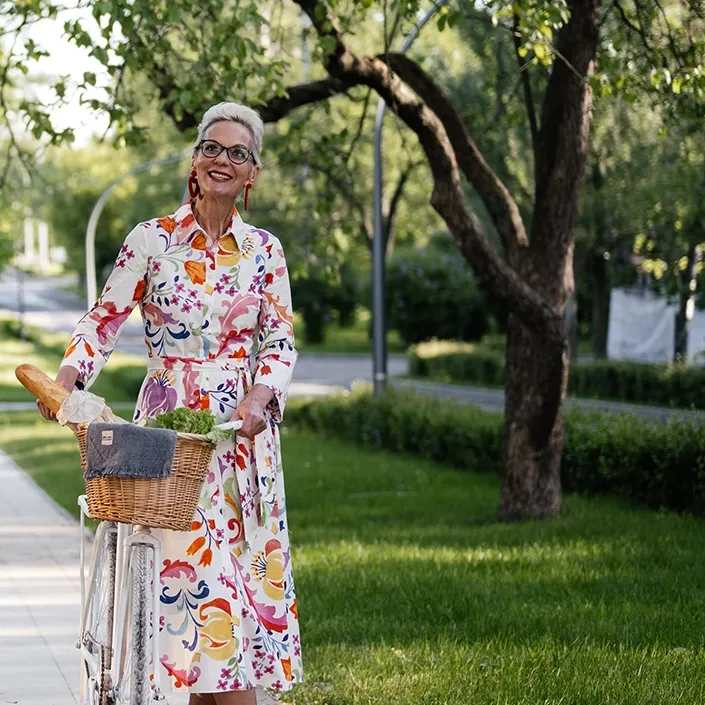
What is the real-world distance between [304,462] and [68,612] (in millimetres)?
9148

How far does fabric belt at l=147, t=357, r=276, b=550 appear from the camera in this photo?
14.3 ft

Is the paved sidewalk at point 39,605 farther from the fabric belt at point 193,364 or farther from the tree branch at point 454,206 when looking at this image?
the tree branch at point 454,206

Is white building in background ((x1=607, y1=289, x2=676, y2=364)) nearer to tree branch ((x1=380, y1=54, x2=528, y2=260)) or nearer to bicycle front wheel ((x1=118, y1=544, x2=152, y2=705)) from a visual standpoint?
tree branch ((x1=380, y1=54, x2=528, y2=260))

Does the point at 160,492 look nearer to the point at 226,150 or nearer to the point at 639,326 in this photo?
the point at 226,150

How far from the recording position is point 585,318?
1598 inches

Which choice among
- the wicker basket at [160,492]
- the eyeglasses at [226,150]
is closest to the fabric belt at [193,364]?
the wicker basket at [160,492]

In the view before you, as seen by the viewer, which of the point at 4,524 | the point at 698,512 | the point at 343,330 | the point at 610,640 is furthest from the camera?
the point at 343,330

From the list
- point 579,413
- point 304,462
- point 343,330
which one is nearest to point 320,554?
point 579,413

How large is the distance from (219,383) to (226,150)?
70cm

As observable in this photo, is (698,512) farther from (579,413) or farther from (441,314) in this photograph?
(441,314)

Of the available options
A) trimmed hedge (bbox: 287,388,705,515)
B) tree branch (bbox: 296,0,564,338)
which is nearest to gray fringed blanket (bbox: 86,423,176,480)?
tree branch (bbox: 296,0,564,338)

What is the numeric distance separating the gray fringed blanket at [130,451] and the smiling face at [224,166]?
2.89 feet

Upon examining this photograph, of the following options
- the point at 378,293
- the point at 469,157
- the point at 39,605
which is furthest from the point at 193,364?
the point at 378,293

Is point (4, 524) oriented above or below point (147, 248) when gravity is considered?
below
